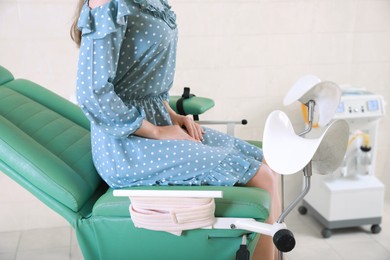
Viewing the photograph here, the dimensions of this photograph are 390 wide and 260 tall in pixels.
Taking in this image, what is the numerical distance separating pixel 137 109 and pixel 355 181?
5.28ft

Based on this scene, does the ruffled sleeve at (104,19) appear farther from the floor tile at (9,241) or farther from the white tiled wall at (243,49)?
the floor tile at (9,241)

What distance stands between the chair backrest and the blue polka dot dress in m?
0.10

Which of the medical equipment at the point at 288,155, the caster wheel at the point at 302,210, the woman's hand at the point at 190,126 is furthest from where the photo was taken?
the caster wheel at the point at 302,210

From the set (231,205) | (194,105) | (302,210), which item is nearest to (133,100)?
(194,105)

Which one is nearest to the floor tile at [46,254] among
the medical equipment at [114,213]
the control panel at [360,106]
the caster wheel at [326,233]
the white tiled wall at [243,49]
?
the white tiled wall at [243,49]

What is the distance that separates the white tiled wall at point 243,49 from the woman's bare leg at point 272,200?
4.07ft

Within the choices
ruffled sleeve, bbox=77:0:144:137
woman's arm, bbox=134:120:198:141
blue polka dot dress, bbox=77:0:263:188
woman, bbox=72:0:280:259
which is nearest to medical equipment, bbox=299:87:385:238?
woman, bbox=72:0:280:259

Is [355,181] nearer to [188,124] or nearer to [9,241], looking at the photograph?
[188,124]

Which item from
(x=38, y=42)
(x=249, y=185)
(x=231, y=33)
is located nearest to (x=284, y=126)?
(x=249, y=185)

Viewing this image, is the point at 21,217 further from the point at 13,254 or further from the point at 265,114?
the point at 265,114

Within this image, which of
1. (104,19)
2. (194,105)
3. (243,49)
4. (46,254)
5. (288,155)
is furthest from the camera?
(243,49)

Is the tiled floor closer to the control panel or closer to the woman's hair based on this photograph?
the control panel

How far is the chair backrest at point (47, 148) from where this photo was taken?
5.61 ft

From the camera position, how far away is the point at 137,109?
1889 millimetres
